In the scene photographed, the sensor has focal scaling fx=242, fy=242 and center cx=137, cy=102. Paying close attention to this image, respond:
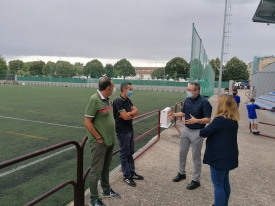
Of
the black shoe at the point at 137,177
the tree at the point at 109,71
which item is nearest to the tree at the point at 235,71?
the tree at the point at 109,71

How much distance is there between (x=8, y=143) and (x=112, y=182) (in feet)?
13.0

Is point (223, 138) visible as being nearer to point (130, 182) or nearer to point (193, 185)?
point (193, 185)

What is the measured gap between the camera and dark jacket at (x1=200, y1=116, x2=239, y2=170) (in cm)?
308

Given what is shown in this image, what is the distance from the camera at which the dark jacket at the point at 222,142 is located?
3.08m

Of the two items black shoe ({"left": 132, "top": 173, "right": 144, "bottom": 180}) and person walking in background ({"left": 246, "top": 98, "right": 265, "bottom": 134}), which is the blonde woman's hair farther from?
person walking in background ({"left": 246, "top": 98, "right": 265, "bottom": 134})

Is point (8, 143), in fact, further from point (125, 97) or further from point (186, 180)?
point (186, 180)

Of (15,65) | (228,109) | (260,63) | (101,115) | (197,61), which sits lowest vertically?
(101,115)

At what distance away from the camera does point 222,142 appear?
3.12m

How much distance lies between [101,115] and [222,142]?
1623 mm

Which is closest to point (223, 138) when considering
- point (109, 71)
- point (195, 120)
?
point (195, 120)

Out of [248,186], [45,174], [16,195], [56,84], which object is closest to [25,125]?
[45,174]

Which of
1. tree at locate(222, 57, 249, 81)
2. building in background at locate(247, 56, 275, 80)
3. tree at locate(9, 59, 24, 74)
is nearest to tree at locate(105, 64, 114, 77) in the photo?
tree at locate(222, 57, 249, 81)

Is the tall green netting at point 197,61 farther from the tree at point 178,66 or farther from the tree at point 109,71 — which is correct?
the tree at point 178,66

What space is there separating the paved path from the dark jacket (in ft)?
3.28
